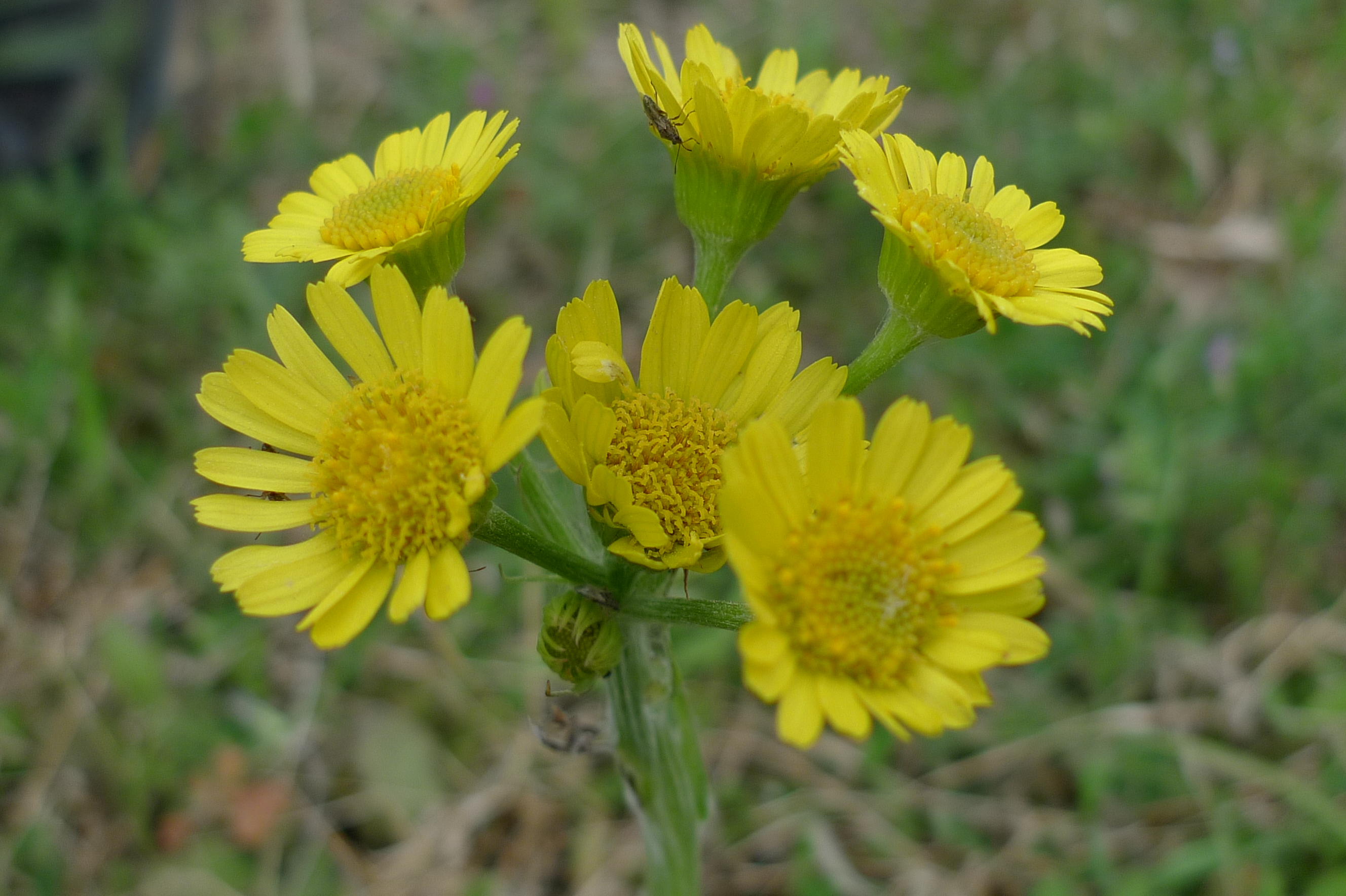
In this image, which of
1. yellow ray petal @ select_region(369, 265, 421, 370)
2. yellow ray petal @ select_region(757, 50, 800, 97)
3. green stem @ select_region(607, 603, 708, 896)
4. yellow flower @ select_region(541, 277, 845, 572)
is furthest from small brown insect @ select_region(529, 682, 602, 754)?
yellow ray petal @ select_region(757, 50, 800, 97)

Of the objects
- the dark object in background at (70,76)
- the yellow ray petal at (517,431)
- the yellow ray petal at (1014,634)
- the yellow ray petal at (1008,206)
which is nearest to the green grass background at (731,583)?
the dark object in background at (70,76)

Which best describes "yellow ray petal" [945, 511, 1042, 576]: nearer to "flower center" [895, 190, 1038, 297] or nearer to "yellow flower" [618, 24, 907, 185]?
"flower center" [895, 190, 1038, 297]

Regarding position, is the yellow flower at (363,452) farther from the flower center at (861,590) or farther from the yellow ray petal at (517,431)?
the flower center at (861,590)

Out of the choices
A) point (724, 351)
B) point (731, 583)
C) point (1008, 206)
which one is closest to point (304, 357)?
point (724, 351)

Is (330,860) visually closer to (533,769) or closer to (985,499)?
(533,769)

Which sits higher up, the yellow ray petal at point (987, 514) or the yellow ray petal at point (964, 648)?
the yellow ray petal at point (987, 514)

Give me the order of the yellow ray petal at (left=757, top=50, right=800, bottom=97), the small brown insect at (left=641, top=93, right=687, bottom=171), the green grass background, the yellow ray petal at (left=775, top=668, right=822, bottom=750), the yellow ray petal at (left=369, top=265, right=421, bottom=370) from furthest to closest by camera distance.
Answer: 1. the green grass background
2. the yellow ray petal at (left=757, top=50, right=800, bottom=97)
3. the small brown insect at (left=641, top=93, right=687, bottom=171)
4. the yellow ray petal at (left=369, top=265, right=421, bottom=370)
5. the yellow ray petal at (left=775, top=668, right=822, bottom=750)
